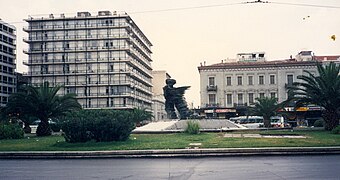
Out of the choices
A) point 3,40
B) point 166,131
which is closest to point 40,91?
point 166,131

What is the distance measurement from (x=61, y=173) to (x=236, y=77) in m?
57.0

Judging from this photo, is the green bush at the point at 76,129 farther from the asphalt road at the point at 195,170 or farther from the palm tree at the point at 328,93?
the palm tree at the point at 328,93

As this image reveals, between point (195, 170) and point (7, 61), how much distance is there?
248 ft

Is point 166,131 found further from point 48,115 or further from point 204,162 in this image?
point 204,162

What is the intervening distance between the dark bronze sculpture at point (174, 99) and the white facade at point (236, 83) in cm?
3187

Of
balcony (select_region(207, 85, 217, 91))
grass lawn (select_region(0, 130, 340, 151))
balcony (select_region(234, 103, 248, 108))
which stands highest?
balcony (select_region(207, 85, 217, 91))

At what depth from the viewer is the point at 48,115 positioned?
3356cm

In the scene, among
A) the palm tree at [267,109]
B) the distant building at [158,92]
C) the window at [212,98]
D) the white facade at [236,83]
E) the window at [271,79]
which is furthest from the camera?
the distant building at [158,92]

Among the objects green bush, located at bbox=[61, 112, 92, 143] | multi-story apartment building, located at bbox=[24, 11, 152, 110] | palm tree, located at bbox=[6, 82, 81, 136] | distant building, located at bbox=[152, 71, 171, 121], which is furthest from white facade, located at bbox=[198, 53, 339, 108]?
green bush, located at bbox=[61, 112, 92, 143]

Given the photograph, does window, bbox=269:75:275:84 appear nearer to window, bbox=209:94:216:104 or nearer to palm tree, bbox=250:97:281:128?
window, bbox=209:94:216:104

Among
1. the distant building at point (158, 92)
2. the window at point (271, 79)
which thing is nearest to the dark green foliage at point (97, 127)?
the window at point (271, 79)

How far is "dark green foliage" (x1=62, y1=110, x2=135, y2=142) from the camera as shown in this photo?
64.3 ft

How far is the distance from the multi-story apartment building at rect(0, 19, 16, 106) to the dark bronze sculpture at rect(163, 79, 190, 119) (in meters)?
51.2

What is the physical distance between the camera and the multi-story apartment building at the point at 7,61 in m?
75.2
